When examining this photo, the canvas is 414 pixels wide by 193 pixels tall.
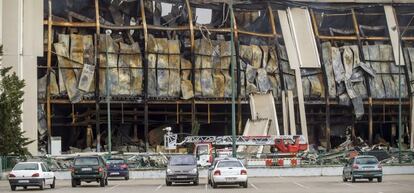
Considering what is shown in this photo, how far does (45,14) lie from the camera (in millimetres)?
71000

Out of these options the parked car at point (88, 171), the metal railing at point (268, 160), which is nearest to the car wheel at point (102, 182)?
the parked car at point (88, 171)

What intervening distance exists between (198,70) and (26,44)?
1753 cm

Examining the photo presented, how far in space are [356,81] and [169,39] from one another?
19.0 meters

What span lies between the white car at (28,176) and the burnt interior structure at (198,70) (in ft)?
95.1

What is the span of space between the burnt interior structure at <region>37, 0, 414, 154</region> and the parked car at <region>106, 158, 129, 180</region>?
17352mm

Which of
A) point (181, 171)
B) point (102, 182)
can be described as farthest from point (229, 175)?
point (102, 182)

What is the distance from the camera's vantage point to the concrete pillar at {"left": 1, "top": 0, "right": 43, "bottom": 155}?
61.4m

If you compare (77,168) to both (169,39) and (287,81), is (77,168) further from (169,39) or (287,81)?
(287,81)

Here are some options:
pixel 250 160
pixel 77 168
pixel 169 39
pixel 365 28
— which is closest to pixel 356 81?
pixel 365 28

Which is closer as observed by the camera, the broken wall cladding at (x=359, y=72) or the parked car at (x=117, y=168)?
the parked car at (x=117, y=168)

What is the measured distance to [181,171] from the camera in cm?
3956

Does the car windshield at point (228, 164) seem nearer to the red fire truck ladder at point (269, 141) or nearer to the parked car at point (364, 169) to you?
the parked car at point (364, 169)

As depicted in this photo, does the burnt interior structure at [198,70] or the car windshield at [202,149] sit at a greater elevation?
the burnt interior structure at [198,70]

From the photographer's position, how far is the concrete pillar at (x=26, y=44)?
61.4 metres
